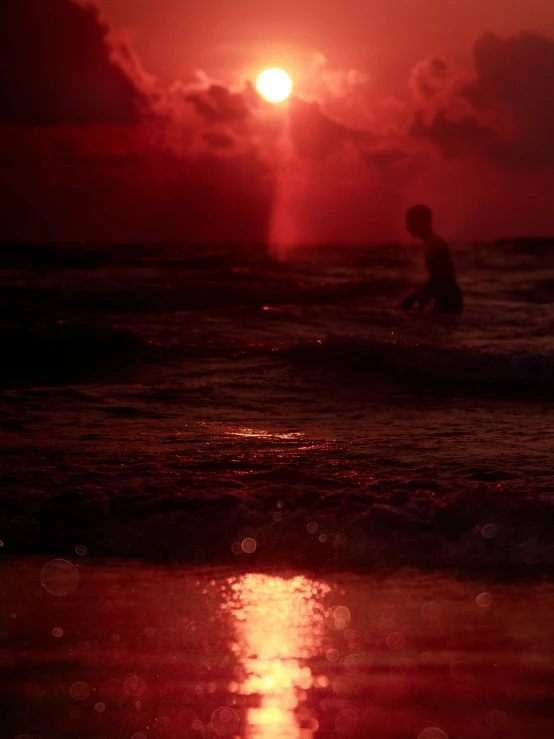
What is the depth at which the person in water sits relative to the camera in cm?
1120

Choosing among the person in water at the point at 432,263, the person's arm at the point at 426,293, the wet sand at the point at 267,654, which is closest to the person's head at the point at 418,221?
the person in water at the point at 432,263

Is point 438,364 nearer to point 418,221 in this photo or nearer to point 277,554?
point 418,221

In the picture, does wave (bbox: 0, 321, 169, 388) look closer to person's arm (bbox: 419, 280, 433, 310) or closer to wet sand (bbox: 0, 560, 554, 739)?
person's arm (bbox: 419, 280, 433, 310)

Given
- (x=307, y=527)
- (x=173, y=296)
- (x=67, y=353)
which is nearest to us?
(x=307, y=527)

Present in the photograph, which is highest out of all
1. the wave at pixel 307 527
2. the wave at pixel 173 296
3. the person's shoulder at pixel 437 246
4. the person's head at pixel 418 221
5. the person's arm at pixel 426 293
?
the person's head at pixel 418 221

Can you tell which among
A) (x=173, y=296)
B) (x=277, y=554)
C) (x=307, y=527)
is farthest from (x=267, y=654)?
(x=173, y=296)

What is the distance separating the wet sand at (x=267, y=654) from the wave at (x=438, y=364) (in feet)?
14.7

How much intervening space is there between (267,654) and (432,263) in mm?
9472

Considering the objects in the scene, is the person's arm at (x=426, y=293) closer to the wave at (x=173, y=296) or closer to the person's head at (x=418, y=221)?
the person's head at (x=418, y=221)

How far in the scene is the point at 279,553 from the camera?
309cm

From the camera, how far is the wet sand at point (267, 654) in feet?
6.42

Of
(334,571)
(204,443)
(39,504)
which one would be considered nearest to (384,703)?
(334,571)

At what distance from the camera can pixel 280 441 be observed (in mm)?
4645

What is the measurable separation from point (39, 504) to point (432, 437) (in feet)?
7.67
